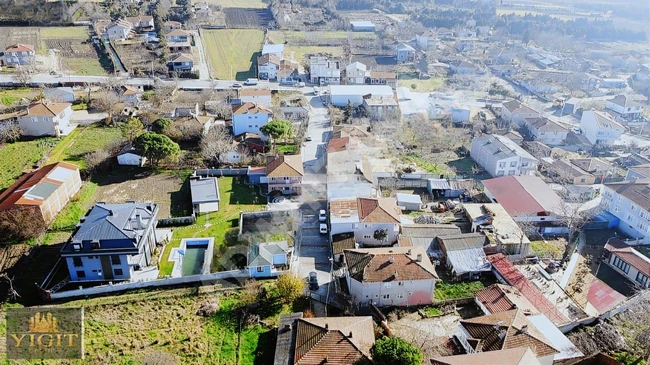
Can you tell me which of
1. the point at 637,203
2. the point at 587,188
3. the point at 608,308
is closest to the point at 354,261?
the point at 608,308

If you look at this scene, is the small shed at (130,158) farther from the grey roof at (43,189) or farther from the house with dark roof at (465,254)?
the house with dark roof at (465,254)

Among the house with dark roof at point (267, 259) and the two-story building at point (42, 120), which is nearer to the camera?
the house with dark roof at point (267, 259)

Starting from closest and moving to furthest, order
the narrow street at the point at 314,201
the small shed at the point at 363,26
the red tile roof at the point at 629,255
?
1. the red tile roof at the point at 629,255
2. the narrow street at the point at 314,201
3. the small shed at the point at 363,26

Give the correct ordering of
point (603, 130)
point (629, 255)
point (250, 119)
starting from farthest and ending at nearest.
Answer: point (603, 130) → point (250, 119) → point (629, 255)

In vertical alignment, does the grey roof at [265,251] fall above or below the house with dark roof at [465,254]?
above

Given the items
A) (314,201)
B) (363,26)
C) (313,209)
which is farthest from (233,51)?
(313,209)

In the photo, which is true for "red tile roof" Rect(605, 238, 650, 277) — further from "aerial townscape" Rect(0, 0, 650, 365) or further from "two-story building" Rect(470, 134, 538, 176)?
"two-story building" Rect(470, 134, 538, 176)

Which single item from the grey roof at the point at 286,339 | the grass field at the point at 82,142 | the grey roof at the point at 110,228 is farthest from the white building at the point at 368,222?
the grass field at the point at 82,142

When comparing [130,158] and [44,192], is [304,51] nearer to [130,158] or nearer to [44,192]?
[130,158]
